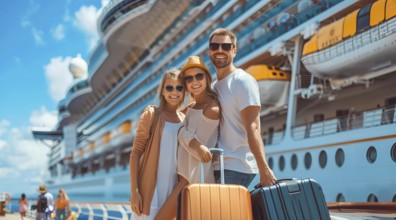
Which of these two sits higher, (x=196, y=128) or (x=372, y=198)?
(x=196, y=128)

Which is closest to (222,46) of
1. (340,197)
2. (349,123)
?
(340,197)

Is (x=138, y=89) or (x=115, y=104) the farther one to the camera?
(x=115, y=104)

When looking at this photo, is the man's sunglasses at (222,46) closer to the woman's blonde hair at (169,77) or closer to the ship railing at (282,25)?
the woman's blonde hair at (169,77)

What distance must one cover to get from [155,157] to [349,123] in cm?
819

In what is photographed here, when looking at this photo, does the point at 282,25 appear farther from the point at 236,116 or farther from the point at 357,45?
the point at 236,116

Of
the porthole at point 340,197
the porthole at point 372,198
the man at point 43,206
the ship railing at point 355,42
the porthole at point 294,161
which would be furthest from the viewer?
the porthole at point 294,161

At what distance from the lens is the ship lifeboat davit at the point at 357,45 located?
8.65 meters

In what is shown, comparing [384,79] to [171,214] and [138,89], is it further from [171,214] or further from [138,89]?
[138,89]

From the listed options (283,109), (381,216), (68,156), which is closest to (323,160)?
(283,109)

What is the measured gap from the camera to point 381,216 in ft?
7.79

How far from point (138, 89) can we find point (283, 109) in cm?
1729

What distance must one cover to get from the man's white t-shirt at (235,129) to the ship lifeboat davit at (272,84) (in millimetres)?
10209

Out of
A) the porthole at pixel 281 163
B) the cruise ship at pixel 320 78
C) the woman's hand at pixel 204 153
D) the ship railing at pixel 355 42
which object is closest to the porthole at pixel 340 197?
the cruise ship at pixel 320 78

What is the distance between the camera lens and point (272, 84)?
12617mm
